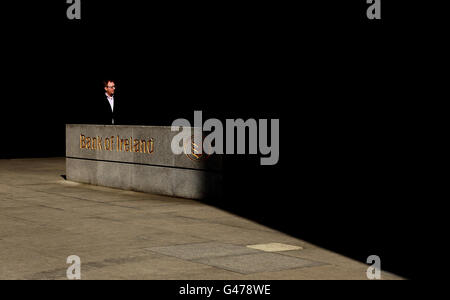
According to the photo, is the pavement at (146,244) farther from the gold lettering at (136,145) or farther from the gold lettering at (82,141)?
the gold lettering at (82,141)

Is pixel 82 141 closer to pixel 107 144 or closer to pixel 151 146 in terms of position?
pixel 107 144

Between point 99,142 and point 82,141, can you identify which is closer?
point 99,142

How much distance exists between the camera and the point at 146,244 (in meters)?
9.50

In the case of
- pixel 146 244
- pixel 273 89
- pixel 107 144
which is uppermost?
pixel 273 89

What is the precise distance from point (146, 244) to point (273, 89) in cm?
1574

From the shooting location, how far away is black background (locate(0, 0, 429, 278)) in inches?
496

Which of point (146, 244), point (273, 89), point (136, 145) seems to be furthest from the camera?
point (273, 89)

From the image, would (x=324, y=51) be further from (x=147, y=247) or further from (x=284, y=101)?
(x=147, y=247)

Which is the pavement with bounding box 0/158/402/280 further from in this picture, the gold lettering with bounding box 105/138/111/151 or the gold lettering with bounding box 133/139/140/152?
the gold lettering with bounding box 105/138/111/151

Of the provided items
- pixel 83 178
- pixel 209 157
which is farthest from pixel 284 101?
pixel 209 157

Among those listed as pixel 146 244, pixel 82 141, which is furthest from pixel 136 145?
pixel 146 244

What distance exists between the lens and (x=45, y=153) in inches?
1161
